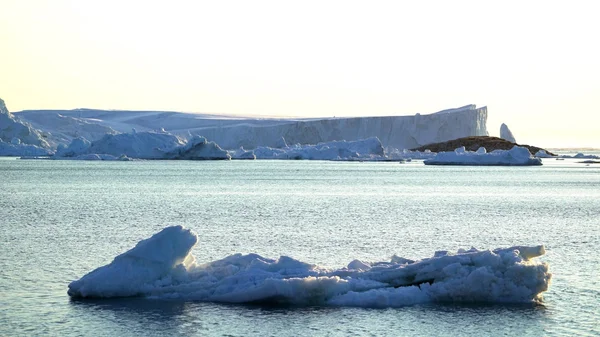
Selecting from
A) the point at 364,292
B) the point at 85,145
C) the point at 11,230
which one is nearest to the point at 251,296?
the point at 364,292

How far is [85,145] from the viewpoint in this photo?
72125 mm

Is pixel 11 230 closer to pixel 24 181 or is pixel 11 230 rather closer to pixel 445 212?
pixel 445 212

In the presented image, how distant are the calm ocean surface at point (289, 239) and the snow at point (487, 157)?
867 inches

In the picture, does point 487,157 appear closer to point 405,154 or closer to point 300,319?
point 405,154

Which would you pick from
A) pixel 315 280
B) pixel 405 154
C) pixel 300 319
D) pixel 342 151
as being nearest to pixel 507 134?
pixel 405 154

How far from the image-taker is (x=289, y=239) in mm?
18547

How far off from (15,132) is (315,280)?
231 feet

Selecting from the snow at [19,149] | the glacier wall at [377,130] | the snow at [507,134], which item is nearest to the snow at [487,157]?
the glacier wall at [377,130]

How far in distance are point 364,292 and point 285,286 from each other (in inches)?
40.3

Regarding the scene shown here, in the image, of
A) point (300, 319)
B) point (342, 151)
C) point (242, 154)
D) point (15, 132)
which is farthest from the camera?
point (242, 154)

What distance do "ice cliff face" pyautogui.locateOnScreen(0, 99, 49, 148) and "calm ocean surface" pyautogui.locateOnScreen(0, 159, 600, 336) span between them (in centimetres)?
3436

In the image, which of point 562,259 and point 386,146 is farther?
point 386,146

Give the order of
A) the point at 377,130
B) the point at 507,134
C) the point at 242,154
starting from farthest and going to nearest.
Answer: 1. the point at 507,134
2. the point at 377,130
3. the point at 242,154

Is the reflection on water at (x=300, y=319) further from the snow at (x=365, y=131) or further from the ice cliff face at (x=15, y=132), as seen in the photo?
the ice cliff face at (x=15, y=132)
